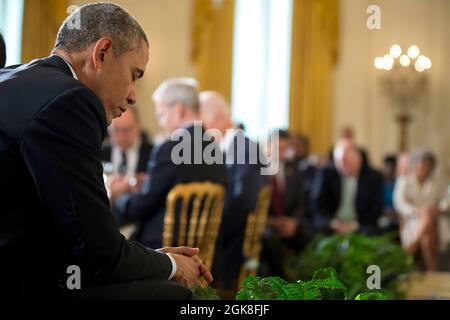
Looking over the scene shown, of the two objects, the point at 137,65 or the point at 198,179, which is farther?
the point at 198,179

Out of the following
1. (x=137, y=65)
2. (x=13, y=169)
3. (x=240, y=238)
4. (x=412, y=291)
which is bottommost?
(x=412, y=291)

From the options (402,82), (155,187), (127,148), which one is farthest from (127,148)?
(402,82)

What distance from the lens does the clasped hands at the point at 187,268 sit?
191 centimetres

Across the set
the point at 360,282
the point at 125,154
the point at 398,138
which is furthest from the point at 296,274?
the point at 398,138

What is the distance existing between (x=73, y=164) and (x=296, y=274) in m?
3.77

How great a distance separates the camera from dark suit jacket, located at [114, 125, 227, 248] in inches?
151

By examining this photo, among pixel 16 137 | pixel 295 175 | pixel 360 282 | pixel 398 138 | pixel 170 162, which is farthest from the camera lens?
pixel 398 138

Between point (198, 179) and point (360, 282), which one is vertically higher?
point (198, 179)

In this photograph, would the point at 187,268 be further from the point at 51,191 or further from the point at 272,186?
the point at 272,186

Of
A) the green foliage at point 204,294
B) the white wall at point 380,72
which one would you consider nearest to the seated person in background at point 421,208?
the white wall at point 380,72

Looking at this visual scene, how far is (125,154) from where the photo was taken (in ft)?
17.1

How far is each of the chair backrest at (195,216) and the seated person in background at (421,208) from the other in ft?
17.7
